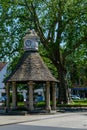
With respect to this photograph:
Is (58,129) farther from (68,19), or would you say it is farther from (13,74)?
(68,19)

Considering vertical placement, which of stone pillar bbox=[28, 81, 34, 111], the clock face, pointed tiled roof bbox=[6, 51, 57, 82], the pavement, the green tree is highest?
the green tree

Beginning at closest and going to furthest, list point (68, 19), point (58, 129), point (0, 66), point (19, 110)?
1. point (58, 129)
2. point (19, 110)
3. point (68, 19)
4. point (0, 66)

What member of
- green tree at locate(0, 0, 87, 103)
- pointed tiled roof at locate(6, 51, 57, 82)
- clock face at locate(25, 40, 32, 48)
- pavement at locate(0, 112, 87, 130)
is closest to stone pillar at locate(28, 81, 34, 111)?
pointed tiled roof at locate(6, 51, 57, 82)

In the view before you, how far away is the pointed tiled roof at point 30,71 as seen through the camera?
120 feet

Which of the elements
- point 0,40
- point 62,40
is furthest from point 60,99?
point 0,40

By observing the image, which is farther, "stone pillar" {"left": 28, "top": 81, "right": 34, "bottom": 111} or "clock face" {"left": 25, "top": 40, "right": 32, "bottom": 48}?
"clock face" {"left": 25, "top": 40, "right": 32, "bottom": 48}

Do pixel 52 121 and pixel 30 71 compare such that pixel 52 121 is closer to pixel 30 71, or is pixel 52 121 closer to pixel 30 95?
pixel 30 95

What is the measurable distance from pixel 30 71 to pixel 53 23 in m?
11.9

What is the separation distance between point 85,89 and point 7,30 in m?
72.0

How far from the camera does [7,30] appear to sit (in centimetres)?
4912

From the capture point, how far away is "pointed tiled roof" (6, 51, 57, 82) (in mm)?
36500

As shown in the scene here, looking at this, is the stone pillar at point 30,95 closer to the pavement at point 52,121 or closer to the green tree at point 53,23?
the pavement at point 52,121

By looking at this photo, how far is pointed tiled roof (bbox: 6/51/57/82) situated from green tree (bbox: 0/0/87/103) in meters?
8.93

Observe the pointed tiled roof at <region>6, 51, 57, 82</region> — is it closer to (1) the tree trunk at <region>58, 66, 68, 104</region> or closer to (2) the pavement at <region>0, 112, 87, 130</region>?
(2) the pavement at <region>0, 112, 87, 130</region>
